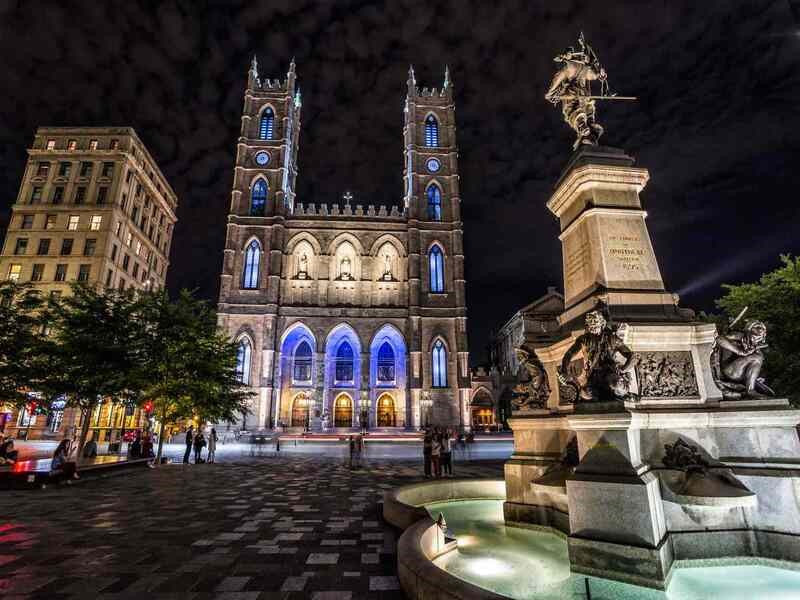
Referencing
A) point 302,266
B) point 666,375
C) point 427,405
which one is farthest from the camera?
point 302,266

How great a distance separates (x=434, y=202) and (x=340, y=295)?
1466 centimetres

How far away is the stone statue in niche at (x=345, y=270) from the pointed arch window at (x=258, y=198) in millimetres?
9723

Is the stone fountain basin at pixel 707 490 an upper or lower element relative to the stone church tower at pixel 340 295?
lower

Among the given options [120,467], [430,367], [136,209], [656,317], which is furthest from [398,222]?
[656,317]

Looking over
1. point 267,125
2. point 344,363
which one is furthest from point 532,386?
point 267,125

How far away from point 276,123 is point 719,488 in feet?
161

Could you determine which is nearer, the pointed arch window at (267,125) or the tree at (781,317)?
the tree at (781,317)

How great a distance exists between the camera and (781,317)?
16.0 meters

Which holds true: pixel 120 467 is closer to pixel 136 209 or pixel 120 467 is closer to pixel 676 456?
pixel 676 456

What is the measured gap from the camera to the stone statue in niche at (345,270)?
40672 millimetres

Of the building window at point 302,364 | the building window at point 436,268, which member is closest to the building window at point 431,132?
the building window at point 436,268

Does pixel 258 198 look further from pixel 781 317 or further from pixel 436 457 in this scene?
pixel 781 317

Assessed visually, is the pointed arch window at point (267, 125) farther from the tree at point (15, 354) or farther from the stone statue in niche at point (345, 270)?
the tree at point (15, 354)

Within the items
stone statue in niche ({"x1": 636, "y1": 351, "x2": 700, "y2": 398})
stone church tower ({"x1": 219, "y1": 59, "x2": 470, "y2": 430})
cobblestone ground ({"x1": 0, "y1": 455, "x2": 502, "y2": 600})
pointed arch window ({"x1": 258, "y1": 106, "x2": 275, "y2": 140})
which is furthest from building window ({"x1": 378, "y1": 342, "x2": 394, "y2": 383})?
stone statue in niche ({"x1": 636, "y1": 351, "x2": 700, "y2": 398})
